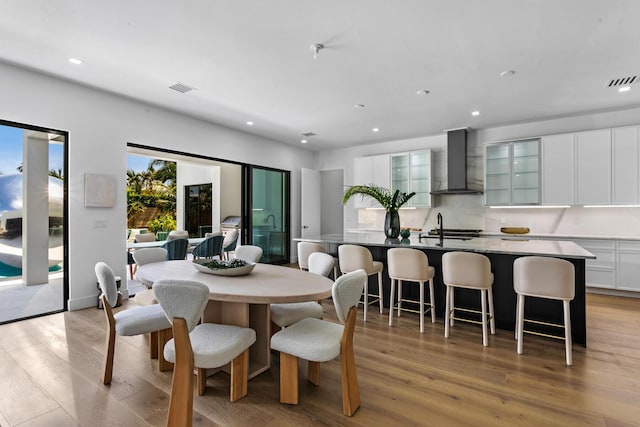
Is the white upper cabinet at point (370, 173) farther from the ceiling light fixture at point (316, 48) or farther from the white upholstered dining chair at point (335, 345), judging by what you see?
the white upholstered dining chair at point (335, 345)

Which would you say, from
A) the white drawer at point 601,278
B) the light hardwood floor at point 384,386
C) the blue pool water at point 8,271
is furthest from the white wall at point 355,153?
the blue pool water at point 8,271

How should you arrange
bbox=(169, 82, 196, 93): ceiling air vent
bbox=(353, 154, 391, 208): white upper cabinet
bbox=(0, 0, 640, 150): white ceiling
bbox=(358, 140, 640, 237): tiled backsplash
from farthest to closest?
bbox=(353, 154, 391, 208): white upper cabinet < bbox=(358, 140, 640, 237): tiled backsplash < bbox=(169, 82, 196, 93): ceiling air vent < bbox=(0, 0, 640, 150): white ceiling

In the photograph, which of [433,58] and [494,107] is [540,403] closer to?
[433,58]

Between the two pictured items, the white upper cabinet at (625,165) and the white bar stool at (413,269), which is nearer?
the white bar stool at (413,269)

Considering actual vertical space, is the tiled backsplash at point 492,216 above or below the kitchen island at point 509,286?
above

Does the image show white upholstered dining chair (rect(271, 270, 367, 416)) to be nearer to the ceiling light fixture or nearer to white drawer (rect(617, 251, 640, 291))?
the ceiling light fixture

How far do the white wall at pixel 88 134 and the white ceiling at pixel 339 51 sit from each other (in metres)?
0.23

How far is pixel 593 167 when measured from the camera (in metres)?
5.02

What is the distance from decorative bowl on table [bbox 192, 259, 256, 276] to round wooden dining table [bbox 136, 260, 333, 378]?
0.04 metres

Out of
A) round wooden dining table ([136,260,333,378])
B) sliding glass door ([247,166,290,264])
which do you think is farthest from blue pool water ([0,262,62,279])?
round wooden dining table ([136,260,333,378])

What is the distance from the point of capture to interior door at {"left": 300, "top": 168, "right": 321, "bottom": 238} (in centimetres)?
751

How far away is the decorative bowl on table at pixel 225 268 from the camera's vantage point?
8.38 feet

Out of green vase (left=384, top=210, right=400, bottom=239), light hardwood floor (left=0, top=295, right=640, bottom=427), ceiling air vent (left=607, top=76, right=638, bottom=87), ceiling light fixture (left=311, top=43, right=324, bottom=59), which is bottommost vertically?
light hardwood floor (left=0, top=295, right=640, bottom=427)

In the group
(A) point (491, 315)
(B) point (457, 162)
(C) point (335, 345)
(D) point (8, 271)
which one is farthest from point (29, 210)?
(B) point (457, 162)
